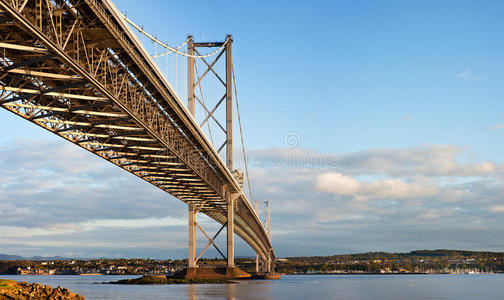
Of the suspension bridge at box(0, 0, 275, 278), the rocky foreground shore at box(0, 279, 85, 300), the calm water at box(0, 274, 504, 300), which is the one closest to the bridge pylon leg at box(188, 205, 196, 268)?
the calm water at box(0, 274, 504, 300)

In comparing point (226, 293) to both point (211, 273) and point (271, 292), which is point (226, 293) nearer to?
point (271, 292)

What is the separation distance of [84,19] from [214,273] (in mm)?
46789

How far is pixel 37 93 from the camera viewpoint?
26984 mm

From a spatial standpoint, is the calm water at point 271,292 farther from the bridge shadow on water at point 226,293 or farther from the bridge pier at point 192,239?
the bridge pier at point 192,239

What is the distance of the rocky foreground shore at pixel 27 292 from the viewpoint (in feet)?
83.6

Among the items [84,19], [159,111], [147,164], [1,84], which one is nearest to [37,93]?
[1,84]

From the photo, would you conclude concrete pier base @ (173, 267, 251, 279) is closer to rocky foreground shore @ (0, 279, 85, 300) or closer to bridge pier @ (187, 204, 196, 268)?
bridge pier @ (187, 204, 196, 268)

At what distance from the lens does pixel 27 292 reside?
88.0 feet

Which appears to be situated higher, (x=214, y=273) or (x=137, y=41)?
(x=137, y=41)

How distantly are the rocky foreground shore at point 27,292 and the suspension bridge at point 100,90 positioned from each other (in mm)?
8388

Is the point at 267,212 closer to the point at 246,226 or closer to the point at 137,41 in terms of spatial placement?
the point at 246,226

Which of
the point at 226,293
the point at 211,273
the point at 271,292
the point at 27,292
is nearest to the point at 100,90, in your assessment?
the point at 27,292

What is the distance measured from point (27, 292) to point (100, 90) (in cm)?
1008

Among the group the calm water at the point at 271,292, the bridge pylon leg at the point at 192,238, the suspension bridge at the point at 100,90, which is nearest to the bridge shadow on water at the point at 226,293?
the calm water at the point at 271,292
